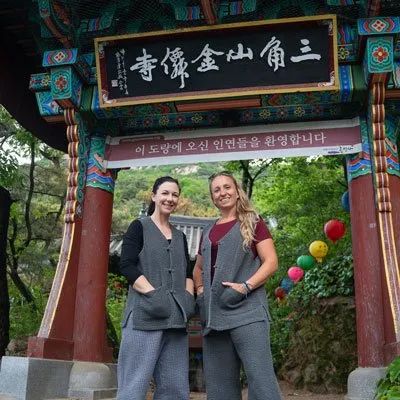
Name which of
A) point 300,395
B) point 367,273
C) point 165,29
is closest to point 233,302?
point 367,273

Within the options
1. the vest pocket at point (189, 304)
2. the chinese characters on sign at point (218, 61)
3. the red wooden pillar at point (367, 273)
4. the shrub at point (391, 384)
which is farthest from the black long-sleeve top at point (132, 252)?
the red wooden pillar at point (367, 273)

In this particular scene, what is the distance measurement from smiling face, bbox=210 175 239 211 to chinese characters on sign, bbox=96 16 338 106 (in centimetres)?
201

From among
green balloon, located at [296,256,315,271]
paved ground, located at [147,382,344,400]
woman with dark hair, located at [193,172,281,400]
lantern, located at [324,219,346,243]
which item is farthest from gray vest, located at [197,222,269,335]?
green balloon, located at [296,256,315,271]

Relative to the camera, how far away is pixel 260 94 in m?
4.83

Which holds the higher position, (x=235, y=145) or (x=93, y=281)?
(x=235, y=145)

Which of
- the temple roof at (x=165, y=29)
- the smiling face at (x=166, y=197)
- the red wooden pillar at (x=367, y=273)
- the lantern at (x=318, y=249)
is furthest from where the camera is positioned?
the lantern at (x=318, y=249)

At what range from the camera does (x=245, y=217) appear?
3.01m

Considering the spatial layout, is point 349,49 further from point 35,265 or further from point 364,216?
point 35,265

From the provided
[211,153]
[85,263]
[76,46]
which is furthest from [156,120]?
[85,263]

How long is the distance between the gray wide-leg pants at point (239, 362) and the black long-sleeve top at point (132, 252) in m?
0.56

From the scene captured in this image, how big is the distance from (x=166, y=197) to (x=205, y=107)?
2259 mm

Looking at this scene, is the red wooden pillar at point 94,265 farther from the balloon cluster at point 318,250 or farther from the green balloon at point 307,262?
the green balloon at point 307,262

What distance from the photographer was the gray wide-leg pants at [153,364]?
275cm

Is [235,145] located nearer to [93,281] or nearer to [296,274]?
[93,281]
